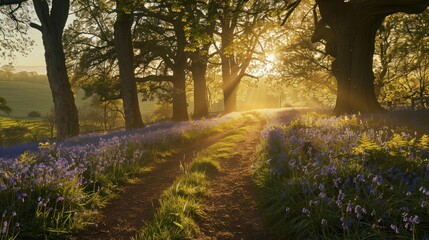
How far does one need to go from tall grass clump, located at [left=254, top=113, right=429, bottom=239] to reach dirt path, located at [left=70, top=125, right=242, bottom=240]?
204 centimetres

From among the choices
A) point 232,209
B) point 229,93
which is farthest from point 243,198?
point 229,93

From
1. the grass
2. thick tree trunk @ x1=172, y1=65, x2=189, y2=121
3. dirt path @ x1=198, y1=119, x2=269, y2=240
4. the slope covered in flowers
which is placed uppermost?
thick tree trunk @ x1=172, y1=65, x2=189, y2=121

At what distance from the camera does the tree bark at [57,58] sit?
14.9 metres

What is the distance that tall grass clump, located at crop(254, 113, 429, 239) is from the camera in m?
3.40

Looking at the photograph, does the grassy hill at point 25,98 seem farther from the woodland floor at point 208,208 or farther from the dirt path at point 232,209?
the dirt path at point 232,209

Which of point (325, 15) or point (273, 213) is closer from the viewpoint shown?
point (273, 213)

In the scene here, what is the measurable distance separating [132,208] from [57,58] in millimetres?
12206

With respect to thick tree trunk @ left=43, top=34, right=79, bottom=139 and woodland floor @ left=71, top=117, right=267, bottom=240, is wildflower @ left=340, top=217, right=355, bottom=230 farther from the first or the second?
thick tree trunk @ left=43, top=34, right=79, bottom=139

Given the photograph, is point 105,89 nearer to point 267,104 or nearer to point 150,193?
point 150,193

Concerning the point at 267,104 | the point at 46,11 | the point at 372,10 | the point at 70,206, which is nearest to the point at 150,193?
the point at 70,206

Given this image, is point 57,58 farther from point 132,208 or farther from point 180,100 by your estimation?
point 132,208

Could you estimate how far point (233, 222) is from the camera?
4.93 m

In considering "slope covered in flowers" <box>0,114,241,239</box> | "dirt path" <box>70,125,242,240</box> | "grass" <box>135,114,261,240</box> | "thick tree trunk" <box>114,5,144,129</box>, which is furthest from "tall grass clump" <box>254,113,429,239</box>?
"thick tree trunk" <box>114,5,144,129</box>

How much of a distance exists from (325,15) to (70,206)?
13390 millimetres
